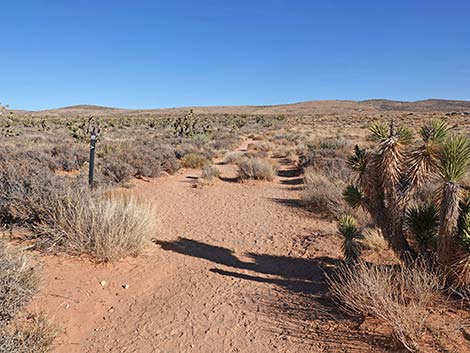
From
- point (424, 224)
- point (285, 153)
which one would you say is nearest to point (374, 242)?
point (424, 224)

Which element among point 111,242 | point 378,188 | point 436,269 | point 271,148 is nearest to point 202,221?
point 111,242

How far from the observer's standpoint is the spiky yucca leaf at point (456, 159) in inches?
139

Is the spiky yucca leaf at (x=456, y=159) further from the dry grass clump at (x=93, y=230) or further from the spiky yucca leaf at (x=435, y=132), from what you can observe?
the dry grass clump at (x=93, y=230)

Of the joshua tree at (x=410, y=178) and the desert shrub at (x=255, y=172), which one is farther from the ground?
the joshua tree at (x=410, y=178)

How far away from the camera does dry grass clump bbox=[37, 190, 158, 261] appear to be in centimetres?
484

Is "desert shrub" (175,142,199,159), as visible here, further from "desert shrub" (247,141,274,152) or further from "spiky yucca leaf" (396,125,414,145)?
"spiky yucca leaf" (396,125,414,145)

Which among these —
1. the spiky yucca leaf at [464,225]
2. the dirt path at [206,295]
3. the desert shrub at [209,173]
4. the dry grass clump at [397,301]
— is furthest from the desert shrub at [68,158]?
the spiky yucca leaf at [464,225]

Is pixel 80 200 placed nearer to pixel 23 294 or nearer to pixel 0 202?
pixel 0 202

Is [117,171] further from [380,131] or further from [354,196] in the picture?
[380,131]

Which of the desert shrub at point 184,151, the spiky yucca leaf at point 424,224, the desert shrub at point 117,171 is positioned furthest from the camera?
the desert shrub at point 184,151

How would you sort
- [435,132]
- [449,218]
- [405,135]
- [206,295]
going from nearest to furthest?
[449,218]
[435,132]
[405,135]
[206,295]

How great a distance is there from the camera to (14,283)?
10.3ft

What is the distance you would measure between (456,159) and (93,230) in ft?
16.1

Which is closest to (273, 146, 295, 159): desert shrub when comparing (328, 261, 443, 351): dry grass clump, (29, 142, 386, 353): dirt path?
(29, 142, 386, 353): dirt path
